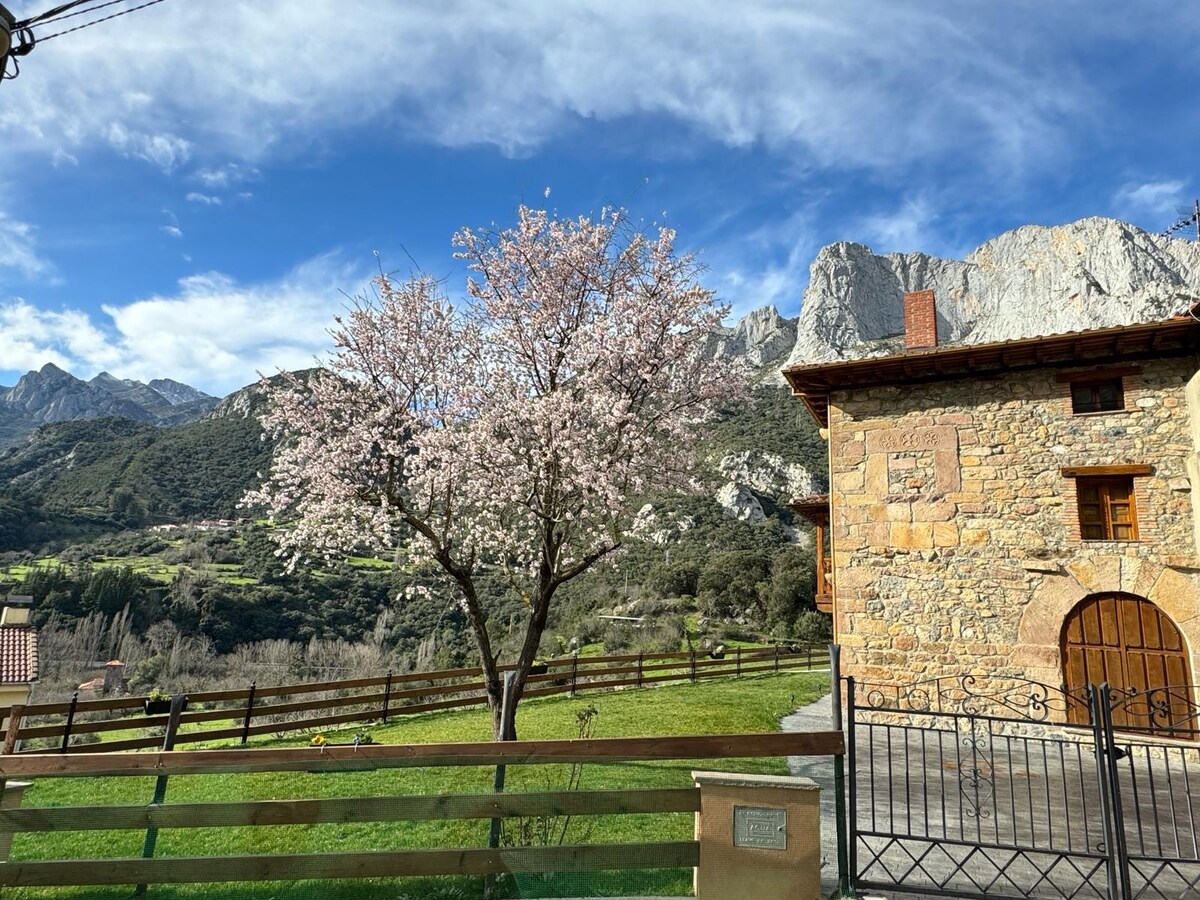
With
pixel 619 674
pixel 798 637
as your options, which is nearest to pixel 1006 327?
pixel 798 637

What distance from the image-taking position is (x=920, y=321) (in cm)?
1328

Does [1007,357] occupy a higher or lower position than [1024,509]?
higher

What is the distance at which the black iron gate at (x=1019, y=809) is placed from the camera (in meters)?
4.23

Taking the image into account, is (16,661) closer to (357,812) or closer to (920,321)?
(357,812)

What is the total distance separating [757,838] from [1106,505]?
32.0 feet

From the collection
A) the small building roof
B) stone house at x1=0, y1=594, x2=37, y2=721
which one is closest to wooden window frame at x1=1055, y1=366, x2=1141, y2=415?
the small building roof

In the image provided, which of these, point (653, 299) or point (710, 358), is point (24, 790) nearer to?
point (653, 299)

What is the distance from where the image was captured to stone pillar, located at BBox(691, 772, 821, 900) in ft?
11.7

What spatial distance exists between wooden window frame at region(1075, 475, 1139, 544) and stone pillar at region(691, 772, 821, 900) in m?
9.04

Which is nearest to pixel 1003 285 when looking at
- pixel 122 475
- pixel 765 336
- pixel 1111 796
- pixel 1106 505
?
pixel 765 336

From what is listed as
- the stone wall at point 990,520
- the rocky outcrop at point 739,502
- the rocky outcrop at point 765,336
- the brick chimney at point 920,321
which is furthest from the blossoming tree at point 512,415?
the rocky outcrop at point 765,336

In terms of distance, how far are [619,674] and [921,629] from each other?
11.0 metres

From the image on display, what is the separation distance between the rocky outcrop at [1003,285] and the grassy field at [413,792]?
49.5 metres

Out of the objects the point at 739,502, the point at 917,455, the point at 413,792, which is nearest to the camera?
the point at 413,792
